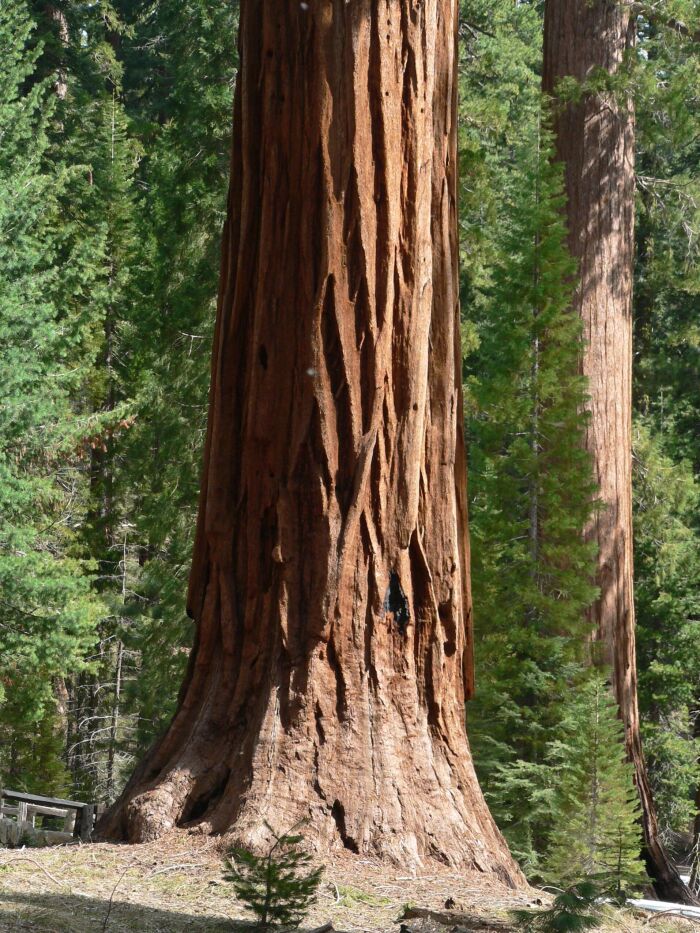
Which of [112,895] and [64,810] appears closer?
[112,895]

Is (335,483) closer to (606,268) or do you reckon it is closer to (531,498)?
(531,498)

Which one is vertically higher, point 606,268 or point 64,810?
point 606,268

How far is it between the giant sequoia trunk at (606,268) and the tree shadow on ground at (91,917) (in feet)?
21.8

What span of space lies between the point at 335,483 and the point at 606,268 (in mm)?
6617

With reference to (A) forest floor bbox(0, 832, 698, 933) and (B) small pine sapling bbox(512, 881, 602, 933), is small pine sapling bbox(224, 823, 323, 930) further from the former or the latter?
(B) small pine sapling bbox(512, 881, 602, 933)

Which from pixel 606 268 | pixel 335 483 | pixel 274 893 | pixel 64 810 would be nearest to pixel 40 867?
pixel 274 893

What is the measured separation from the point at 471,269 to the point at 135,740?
1235cm

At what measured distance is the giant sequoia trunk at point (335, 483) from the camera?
4805 millimetres

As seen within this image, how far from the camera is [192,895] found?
3.99 meters

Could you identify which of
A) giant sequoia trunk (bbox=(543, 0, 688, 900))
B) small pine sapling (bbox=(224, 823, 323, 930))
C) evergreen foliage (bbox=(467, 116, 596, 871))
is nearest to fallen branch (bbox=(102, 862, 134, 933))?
small pine sapling (bbox=(224, 823, 323, 930))

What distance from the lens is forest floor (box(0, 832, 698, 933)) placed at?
3.64 m

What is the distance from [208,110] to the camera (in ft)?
54.9

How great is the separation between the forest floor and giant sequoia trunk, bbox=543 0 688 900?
5.76 metres

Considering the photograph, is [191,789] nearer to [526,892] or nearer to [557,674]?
[526,892]
